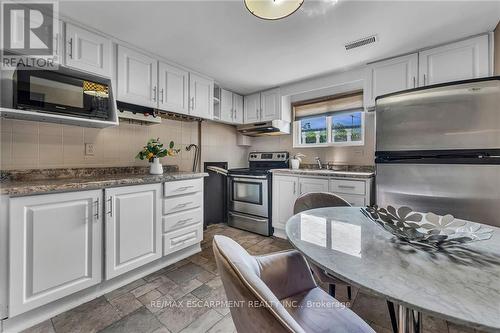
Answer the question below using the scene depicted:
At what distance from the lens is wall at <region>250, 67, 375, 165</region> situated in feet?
9.20

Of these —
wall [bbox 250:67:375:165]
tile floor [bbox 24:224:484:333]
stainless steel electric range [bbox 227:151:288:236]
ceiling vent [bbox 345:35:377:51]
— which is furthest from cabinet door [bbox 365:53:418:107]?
tile floor [bbox 24:224:484:333]

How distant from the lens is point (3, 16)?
1.53m

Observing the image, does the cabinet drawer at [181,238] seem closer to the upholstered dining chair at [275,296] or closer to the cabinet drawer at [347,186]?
the upholstered dining chair at [275,296]

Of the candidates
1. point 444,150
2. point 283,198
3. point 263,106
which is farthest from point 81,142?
point 444,150

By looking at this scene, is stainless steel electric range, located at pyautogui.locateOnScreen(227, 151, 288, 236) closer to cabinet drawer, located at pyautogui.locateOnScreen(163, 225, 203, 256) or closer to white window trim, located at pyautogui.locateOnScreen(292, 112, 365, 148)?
white window trim, located at pyautogui.locateOnScreen(292, 112, 365, 148)

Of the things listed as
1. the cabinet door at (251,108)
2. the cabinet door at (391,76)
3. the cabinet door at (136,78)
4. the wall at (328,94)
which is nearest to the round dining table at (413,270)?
the cabinet door at (391,76)

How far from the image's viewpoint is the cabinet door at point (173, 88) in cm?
244

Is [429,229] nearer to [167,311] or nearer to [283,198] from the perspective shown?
[167,311]

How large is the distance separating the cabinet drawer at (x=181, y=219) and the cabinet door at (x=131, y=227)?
9cm

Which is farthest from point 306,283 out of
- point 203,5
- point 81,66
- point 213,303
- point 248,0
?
point 81,66

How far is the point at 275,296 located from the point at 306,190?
2.12 meters

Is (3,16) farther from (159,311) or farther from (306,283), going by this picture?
(306,283)

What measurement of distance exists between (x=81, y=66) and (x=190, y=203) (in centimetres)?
164

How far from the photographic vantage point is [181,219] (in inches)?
89.2
